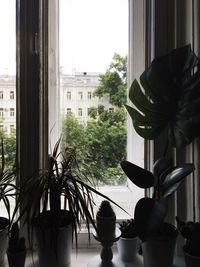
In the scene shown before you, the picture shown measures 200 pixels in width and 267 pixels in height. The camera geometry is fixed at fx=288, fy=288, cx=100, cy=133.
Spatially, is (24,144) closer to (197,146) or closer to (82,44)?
(82,44)

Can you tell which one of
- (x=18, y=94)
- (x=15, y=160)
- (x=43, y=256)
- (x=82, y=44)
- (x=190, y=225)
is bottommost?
(x=43, y=256)

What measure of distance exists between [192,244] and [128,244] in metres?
0.32

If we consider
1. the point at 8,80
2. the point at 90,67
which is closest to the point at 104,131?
the point at 90,67

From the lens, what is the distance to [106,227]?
49.7 inches

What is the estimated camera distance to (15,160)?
149 cm

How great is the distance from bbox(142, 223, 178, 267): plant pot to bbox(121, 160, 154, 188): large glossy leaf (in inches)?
8.9

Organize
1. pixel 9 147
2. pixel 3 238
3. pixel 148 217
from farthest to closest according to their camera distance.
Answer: pixel 9 147 → pixel 3 238 → pixel 148 217

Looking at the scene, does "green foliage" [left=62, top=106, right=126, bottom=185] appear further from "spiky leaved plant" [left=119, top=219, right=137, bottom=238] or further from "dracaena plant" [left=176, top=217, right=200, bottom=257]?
"dracaena plant" [left=176, top=217, right=200, bottom=257]

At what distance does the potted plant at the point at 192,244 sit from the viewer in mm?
1140

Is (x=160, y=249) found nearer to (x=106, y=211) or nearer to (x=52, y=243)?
(x=106, y=211)

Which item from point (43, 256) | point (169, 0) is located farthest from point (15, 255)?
point (169, 0)

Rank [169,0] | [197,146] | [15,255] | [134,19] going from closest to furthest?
[15,255] → [197,146] → [169,0] → [134,19]

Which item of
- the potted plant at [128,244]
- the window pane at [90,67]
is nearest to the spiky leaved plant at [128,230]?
the potted plant at [128,244]

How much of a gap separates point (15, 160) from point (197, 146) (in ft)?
2.97
